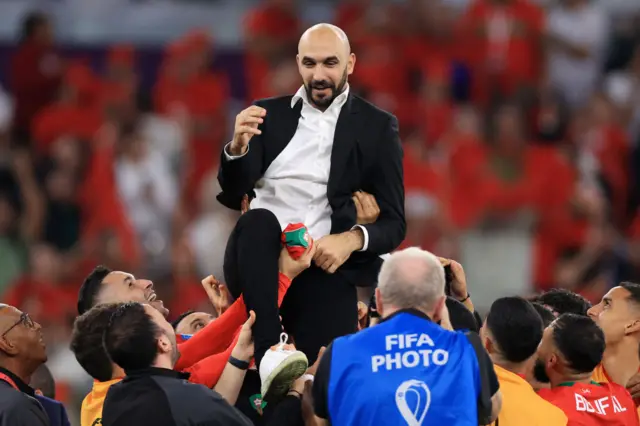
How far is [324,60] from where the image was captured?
5215 millimetres

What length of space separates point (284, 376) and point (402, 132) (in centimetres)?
621

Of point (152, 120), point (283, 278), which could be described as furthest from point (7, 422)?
point (152, 120)

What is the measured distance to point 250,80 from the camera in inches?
443

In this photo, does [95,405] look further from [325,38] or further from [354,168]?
[325,38]

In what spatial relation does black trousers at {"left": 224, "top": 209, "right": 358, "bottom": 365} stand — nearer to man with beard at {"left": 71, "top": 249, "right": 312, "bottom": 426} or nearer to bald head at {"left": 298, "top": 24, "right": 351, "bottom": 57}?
man with beard at {"left": 71, "top": 249, "right": 312, "bottom": 426}

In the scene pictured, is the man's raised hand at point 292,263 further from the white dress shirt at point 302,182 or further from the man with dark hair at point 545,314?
the man with dark hair at point 545,314

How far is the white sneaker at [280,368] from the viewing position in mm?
4766

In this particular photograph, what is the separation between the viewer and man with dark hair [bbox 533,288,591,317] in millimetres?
6203

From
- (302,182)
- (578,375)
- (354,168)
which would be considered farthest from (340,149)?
(578,375)

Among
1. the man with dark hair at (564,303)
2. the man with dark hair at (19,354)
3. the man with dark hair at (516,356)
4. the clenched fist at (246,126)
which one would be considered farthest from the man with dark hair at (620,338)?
the man with dark hair at (19,354)

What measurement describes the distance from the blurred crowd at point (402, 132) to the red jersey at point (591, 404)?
472 cm

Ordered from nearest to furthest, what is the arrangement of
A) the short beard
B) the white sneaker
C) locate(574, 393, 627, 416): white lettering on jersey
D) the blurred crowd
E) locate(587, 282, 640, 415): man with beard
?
1. the white sneaker
2. the short beard
3. locate(574, 393, 627, 416): white lettering on jersey
4. locate(587, 282, 640, 415): man with beard
5. the blurred crowd

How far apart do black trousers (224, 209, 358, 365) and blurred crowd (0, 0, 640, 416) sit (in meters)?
4.81

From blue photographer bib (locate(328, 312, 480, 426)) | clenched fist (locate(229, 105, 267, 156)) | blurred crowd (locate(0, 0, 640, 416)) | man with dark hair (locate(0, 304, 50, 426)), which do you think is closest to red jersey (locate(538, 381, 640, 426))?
blue photographer bib (locate(328, 312, 480, 426))
